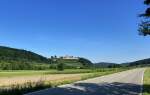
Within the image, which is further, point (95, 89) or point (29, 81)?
point (29, 81)

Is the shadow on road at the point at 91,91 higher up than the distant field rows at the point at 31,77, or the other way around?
the distant field rows at the point at 31,77

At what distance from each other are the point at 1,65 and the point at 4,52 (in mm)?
65699

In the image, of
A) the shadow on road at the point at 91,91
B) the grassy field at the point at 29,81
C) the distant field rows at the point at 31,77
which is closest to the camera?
the shadow on road at the point at 91,91

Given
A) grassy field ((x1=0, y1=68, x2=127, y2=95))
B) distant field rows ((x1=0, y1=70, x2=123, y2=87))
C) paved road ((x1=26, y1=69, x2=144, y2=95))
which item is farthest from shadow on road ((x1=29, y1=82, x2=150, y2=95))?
distant field rows ((x1=0, y1=70, x2=123, y2=87))

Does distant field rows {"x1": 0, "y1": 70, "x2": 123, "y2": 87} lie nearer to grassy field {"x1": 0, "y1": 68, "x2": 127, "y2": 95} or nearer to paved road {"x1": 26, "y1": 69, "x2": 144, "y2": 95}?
grassy field {"x1": 0, "y1": 68, "x2": 127, "y2": 95}

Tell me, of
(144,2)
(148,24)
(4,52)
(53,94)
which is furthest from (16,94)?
(4,52)

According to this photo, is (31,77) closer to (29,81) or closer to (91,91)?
(29,81)

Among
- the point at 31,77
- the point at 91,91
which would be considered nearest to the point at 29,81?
the point at 91,91

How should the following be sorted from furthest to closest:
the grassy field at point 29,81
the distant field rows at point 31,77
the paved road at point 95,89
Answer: the distant field rows at point 31,77, the grassy field at point 29,81, the paved road at point 95,89

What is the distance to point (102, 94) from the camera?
23516mm

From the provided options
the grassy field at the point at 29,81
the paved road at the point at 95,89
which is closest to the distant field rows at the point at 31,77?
the grassy field at the point at 29,81

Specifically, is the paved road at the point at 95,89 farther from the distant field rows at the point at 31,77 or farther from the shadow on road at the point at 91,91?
the distant field rows at the point at 31,77

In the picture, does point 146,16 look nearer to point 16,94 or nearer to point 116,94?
point 116,94

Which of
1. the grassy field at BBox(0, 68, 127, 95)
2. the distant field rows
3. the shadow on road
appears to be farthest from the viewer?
the distant field rows
